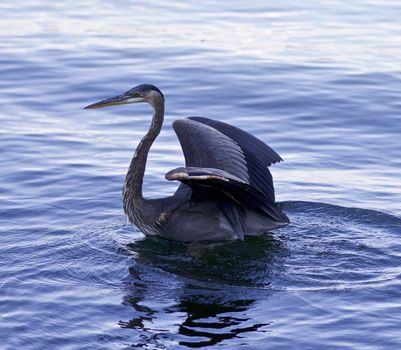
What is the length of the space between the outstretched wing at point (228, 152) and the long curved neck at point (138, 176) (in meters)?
0.23

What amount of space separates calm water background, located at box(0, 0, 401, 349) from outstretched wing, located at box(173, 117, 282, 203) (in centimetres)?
61

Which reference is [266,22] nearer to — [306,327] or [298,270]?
[298,270]

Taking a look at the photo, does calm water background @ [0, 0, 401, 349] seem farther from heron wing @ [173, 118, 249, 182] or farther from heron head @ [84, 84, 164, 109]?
heron head @ [84, 84, 164, 109]

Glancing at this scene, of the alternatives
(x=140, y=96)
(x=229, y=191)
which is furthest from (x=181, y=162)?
(x=229, y=191)

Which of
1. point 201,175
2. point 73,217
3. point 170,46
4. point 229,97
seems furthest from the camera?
point 170,46

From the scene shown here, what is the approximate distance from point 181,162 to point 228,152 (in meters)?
2.36

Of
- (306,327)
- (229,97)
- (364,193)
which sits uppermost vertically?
(229,97)

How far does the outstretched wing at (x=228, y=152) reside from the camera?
1010 cm

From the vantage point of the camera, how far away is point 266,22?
1855 centimetres

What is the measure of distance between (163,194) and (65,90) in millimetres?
4242

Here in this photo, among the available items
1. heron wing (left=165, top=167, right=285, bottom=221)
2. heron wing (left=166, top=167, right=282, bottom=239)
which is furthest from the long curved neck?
heron wing (left=165, top=167, right=285, bottom=221)

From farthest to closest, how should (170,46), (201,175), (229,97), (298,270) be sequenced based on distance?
(170,46)
(229,97)
(298,270)
(201,175)

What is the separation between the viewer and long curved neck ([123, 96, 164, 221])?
10.3m

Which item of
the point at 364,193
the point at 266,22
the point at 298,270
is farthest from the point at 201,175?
the point at 266,22
